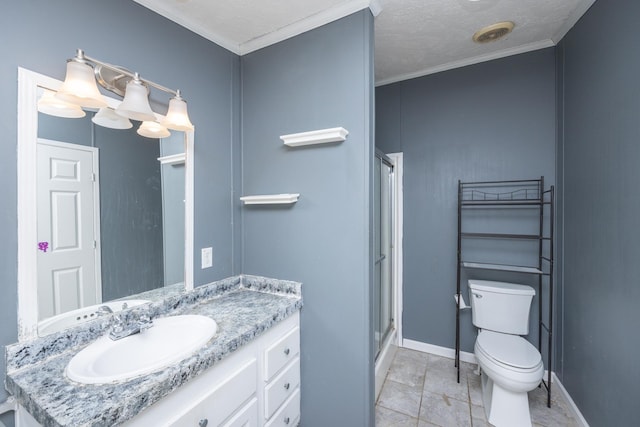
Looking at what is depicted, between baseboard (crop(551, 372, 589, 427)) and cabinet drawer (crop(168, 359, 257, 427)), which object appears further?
baseboard (crop(551, 372, 589, 427))

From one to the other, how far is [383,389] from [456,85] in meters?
2.60

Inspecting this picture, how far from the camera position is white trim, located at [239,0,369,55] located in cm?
144

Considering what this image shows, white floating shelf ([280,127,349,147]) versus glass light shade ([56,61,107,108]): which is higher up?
glass light shade ([56,61,107,108])

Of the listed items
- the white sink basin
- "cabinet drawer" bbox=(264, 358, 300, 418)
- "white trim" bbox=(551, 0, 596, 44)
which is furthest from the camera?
"white trim" bbox=(551, 0, 596, 44)

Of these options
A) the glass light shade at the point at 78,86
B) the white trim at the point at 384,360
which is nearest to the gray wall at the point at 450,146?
the white trim at the point at 384,360

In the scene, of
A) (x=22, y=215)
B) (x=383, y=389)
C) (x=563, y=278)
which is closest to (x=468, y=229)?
(x=563, y=278)

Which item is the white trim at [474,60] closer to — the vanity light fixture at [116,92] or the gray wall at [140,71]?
the gray wall at [140,71]

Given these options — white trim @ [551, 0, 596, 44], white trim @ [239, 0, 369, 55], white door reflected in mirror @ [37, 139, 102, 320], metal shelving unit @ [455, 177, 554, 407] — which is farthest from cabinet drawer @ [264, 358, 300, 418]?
white trim @ [551, 0, 596, 44]

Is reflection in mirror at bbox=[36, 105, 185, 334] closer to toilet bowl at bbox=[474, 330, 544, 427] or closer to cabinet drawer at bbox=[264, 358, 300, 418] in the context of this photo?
cabinet drawer at bbox=[264, 358, 300, 418]

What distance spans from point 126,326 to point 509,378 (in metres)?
2.08

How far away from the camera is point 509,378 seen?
1562 mm

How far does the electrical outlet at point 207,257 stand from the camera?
1.59m

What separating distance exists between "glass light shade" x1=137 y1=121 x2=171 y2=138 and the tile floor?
220 cm

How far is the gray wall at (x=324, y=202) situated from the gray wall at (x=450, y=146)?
1187 millimetres
